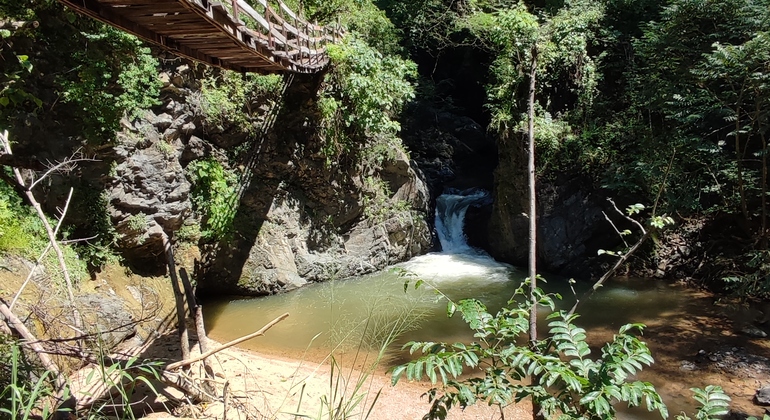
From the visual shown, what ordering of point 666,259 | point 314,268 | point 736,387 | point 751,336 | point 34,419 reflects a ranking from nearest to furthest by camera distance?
point 34,419 < point 736,387 < point 751,336 < point 666,259 < point 314,268

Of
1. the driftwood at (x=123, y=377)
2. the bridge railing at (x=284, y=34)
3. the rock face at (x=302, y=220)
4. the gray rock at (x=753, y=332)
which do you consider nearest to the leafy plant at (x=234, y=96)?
the rock face at (x=302, y=220)

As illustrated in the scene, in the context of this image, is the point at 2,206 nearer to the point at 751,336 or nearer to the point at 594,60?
the point at 751,336

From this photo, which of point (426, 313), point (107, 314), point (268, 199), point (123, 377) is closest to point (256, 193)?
point (268, 199)

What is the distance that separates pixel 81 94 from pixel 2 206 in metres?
1.78

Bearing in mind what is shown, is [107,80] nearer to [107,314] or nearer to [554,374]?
[107,314]

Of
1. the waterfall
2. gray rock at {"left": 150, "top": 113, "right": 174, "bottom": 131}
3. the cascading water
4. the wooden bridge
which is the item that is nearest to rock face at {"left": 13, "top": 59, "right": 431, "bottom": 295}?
gray rock at {"left": 150, "top": 113, "right": 174, "bottom": 131}

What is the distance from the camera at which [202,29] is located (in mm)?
4418

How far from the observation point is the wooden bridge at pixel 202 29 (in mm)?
3740

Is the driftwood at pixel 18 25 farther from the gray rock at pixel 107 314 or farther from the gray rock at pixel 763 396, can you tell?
the gray rock at pixel 763 396

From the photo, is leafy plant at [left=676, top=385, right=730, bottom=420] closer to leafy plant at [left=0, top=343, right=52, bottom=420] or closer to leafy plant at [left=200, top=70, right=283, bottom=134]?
leafy plant at [left=0, top=343, right=52, bottom=420]

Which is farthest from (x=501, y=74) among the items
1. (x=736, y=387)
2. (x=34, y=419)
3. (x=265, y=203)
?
(x=34, y=419)

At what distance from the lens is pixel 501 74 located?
35.8ft

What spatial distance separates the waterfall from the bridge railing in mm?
5599

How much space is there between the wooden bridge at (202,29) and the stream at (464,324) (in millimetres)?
3301
